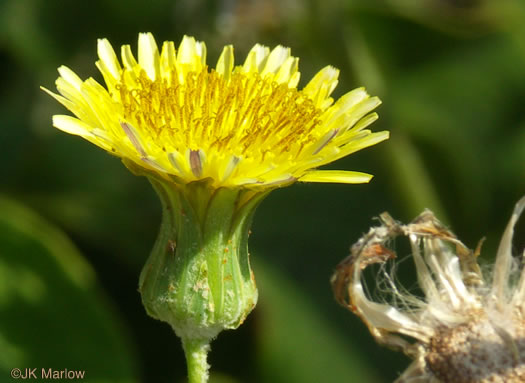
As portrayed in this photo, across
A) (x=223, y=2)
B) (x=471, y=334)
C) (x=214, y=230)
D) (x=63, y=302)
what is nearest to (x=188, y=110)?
(x=214, y=230)

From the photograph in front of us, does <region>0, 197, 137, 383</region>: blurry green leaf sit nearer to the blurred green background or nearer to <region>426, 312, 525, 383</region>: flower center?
the blurred green background

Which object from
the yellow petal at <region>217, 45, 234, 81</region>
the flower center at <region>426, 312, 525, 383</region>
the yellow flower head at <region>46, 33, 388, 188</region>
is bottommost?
the flower center at <region>426, 312, 525, 383</region>

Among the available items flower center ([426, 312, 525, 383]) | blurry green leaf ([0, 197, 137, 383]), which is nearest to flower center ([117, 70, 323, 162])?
flower center ([426, 312, 525, 383])

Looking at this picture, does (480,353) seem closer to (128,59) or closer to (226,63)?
(226,63)

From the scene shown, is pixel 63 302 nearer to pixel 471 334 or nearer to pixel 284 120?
pixel 284 120

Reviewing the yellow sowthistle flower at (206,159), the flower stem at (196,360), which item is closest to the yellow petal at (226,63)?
the yellow sowthistle flower at (206,159)

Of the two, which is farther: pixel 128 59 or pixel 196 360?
pixel 128 59

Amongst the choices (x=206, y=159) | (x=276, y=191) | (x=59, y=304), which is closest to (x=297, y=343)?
(x=59, y=304)
